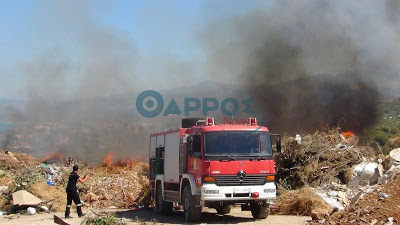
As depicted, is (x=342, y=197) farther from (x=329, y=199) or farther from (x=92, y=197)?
(x=92, y=197)

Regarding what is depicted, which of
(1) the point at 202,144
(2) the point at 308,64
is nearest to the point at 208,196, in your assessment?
(1) the point at 202,144

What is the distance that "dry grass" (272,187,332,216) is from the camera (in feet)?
45.4

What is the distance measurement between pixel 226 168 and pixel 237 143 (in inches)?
31.0

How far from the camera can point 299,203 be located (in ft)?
47.1

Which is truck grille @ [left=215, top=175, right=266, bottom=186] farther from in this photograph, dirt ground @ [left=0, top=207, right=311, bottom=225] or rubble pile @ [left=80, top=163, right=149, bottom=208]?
rubble pile @ [left=80, top=163, right=149, bottom=208]

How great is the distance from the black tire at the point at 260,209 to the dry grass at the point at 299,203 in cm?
144

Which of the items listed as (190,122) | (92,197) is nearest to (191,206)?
(190,122)

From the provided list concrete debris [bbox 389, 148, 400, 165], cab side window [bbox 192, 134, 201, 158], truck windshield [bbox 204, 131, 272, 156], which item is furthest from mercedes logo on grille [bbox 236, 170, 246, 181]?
concrete debris [bbox 389, 148, 400, 165]

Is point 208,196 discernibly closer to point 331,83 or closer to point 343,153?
point 343,153

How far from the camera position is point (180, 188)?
13.9 meters

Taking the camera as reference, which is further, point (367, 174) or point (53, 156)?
point (53, 156)

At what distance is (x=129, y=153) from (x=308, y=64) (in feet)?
40.7

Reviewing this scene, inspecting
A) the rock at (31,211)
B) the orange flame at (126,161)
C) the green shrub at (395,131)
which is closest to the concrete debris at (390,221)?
the rock at (31,211)

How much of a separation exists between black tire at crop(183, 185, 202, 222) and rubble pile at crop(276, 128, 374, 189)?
4575mm
